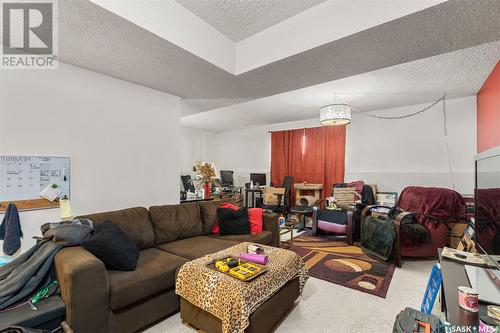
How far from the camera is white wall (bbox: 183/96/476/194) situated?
418 centimetres

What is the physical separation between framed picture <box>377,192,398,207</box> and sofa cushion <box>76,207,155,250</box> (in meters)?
4.31

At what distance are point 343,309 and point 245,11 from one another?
2.79 metres

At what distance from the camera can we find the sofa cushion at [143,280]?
165cm

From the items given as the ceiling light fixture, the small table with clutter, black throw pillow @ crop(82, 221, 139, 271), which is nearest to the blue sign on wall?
the small table with clutter

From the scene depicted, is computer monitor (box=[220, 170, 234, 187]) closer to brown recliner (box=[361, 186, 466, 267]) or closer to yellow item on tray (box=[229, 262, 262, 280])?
brown recliner (box=[361, 186, 466, 267])

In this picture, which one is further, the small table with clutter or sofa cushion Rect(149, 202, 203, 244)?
sofa cushion Rect(149, 202, 203, 244)

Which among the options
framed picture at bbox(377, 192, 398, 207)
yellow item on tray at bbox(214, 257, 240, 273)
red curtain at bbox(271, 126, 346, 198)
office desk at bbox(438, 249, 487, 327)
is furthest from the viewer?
red curtain at bbox(271, 126, 346, 198)

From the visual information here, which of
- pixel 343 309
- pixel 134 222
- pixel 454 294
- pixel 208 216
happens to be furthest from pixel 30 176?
pixel 454 294

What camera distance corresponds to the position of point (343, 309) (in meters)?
2.10

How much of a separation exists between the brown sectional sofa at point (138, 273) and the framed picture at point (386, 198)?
3022 mm

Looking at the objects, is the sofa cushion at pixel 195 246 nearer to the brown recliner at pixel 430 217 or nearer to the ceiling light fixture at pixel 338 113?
the brown recliner at pixel 430 217

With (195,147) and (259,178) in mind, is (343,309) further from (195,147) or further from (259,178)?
(195,147)

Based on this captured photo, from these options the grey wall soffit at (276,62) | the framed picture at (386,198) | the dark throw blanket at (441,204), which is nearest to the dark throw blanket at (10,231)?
the grey wall soffit at (276,62)

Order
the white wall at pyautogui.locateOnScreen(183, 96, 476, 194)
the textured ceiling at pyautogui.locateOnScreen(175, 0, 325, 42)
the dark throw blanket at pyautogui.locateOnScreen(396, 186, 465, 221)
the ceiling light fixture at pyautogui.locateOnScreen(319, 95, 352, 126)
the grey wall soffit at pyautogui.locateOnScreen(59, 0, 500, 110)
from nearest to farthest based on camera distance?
the grey wall soffit at pyautogui.locateOnScreen(59, 0, 500, 110)
the textured ceiling at pyautogui.locateOnScreen(175, 0, 325, 42)
the dark throw blanket at pyautogui.locateOnScreen(396, 186, 465, 221)
the ceiling light fixture at pyautogui.locateOnScreen(319, 95, 352, 126)
the white wall at pyautogui.locateOnScreen(183, 96, 476, 194)
